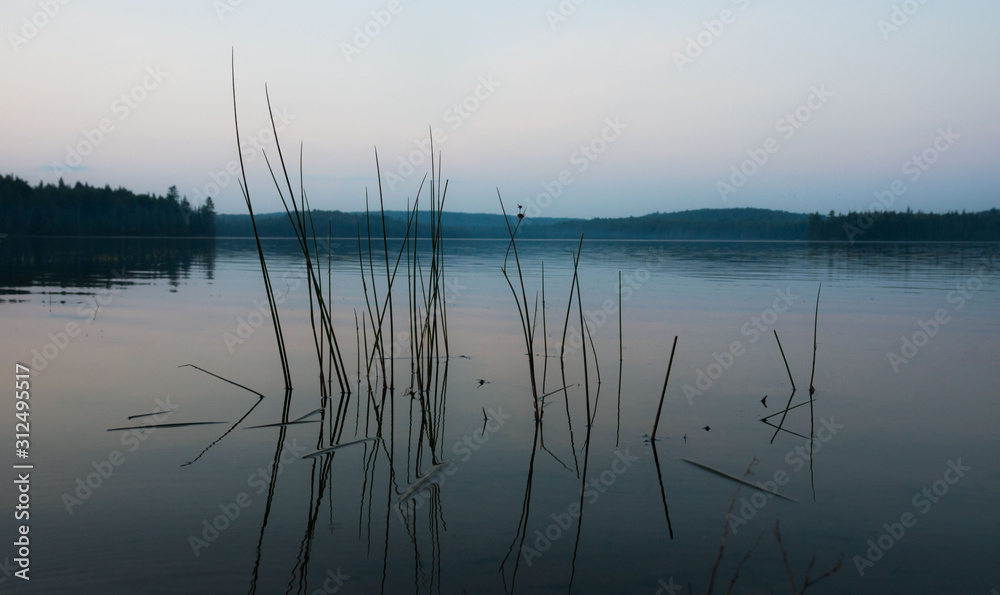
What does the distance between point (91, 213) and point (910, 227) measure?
9794 centimetres

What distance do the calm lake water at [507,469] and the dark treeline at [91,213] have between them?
73.9 m

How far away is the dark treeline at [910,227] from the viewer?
79188 mm

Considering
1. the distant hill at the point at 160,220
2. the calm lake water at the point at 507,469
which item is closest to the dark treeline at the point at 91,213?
the distant hill at the point at 160,220

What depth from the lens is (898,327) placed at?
8453 millimetres

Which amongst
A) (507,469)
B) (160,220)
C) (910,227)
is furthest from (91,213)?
(910,227)

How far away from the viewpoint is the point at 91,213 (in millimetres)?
75438

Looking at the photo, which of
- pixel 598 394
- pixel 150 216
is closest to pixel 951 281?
pixel 598 394

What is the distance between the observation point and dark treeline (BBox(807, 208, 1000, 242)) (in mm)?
79188

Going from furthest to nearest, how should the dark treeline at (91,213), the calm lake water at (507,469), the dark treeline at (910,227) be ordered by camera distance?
the dark treeline at (910,227), the dark treeline at (91,213), the calm lake water at (507,469)

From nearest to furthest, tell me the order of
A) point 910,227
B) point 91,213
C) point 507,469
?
1. point 507,469
2. point 91,213
3. point 910,227

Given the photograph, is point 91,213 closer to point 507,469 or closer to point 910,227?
point 507,469

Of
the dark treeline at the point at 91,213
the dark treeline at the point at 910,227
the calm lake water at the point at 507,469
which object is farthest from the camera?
the dark treeline at the point at 910,227

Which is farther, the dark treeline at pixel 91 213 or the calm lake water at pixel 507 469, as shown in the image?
the dark treeline at pixel 91 213

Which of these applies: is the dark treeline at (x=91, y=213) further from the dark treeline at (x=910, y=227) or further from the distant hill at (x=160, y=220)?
the dark treeline at (x=910, y=227)
